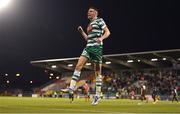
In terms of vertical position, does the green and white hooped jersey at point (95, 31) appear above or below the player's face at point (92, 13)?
below

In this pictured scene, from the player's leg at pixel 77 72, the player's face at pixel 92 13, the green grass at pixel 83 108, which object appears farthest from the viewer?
the player's face at pixel 92 13

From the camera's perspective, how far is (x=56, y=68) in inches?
3585

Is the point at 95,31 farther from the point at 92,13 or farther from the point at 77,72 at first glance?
the point at 77,72

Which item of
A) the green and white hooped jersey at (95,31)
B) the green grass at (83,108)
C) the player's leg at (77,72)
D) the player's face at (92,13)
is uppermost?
the player's face at (92,13)

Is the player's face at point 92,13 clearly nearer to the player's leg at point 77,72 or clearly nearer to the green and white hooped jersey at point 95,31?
the green and white hooped jersey at point 95,31

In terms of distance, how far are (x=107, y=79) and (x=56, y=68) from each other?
1607 centimetres

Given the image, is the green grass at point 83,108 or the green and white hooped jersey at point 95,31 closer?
the green grass at point 83,108

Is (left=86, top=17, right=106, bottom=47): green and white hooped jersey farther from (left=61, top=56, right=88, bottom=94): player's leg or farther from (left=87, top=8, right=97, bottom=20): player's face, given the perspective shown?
(left=61, top=56, right=88, bottom=94): player's leg

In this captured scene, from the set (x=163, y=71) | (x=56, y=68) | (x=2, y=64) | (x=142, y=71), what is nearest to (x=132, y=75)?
(x=142, y=71)

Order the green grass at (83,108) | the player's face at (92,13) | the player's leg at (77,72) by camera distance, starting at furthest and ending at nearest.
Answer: the player's face at (92,13), the player's leg at (77,72), the green grass at (83,108)

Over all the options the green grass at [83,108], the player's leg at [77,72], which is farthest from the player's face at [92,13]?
the green grass at [83,108]

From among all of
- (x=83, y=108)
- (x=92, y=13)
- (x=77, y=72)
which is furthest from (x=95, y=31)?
(x=83, y=108)

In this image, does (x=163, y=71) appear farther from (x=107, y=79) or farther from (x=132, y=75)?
(x=107, y=79)

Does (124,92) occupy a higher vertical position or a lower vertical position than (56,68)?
lower
